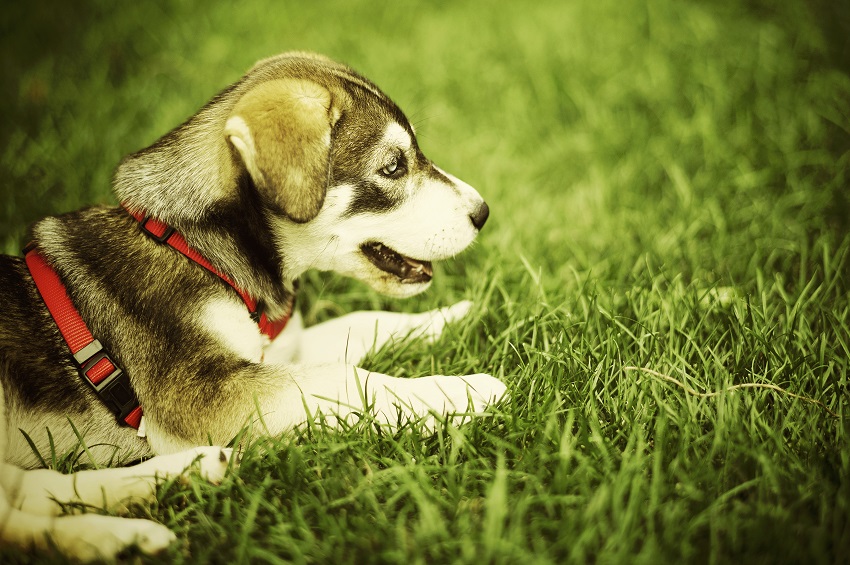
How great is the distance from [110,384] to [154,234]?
0.63 metres

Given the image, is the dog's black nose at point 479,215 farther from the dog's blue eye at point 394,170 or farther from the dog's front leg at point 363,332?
the dog's front leg at point 363,332

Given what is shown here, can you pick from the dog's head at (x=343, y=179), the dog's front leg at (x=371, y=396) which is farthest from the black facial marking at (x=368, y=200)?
the dog's front leg at (x=371, y=396)

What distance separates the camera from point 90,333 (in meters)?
2.54

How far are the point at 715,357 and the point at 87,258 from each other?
2.73 metres

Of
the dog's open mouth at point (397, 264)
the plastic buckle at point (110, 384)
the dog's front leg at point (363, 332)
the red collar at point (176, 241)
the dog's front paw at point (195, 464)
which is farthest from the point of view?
the dog's front leg at point (363, 332)

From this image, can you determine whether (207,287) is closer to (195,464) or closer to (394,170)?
(195,464)

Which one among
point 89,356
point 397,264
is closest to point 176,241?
point 89,356

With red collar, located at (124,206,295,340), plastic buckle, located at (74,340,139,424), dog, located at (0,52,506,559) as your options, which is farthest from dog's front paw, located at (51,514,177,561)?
red collar, located at (124,206,295,340)

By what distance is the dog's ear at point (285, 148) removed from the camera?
2414 millimetres

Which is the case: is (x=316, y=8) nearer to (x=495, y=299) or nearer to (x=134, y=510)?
(x=495, y=299)

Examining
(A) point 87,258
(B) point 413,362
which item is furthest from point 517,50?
(A) point 87,258

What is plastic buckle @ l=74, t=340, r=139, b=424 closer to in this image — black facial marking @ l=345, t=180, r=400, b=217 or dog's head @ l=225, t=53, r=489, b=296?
dog's head @ l=225, t=53, r=489, b=296

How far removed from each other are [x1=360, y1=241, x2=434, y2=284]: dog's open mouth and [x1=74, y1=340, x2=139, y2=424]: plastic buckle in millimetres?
1149

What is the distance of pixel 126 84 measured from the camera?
5.71 metres
